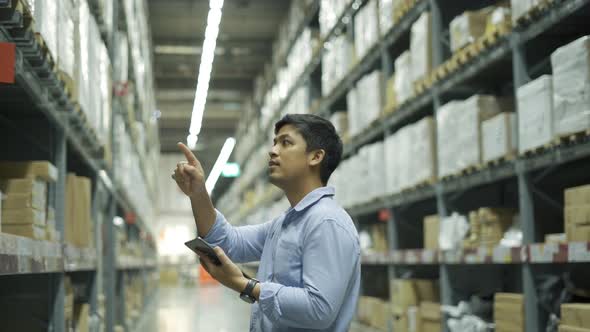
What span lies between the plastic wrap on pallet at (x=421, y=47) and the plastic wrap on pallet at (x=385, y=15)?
72cm

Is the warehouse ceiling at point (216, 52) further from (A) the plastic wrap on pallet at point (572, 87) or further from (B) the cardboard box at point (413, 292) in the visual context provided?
(A) the plastic wrap on pallet at point (572, 87)

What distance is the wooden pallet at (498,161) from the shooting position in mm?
5449

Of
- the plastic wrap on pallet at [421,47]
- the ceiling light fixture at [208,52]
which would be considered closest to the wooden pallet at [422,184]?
the plastic wrap on pallet at [421,47]

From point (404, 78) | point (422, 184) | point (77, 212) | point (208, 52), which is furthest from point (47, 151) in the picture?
point (208, 52)

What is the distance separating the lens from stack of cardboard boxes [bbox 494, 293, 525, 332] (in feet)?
17.1

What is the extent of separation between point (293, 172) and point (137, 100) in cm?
970

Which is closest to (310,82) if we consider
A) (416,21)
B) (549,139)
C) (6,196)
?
(416,21)

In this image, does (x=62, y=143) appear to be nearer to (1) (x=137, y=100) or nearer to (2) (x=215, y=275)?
(2) (x=215, y=275)

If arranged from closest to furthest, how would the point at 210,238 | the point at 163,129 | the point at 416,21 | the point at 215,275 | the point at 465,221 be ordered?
1. the point at 215,275
2. the point at 210,238
3. the point at 465,221
4. the point at 416,21
5. the point at 163,129

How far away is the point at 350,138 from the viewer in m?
9.48

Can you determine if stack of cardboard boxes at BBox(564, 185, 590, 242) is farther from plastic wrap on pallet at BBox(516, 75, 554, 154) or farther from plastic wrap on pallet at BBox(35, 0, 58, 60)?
plastic wrap on pallet at BBox(35, 0, 58, 60)

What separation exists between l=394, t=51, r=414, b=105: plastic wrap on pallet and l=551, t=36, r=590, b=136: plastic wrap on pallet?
2718 mm

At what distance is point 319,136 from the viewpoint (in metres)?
2.80

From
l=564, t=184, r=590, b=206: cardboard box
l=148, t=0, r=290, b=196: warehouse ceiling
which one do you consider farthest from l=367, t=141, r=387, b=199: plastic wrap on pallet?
l=148, t=0, r=290, b=196: warehouse ceiling
